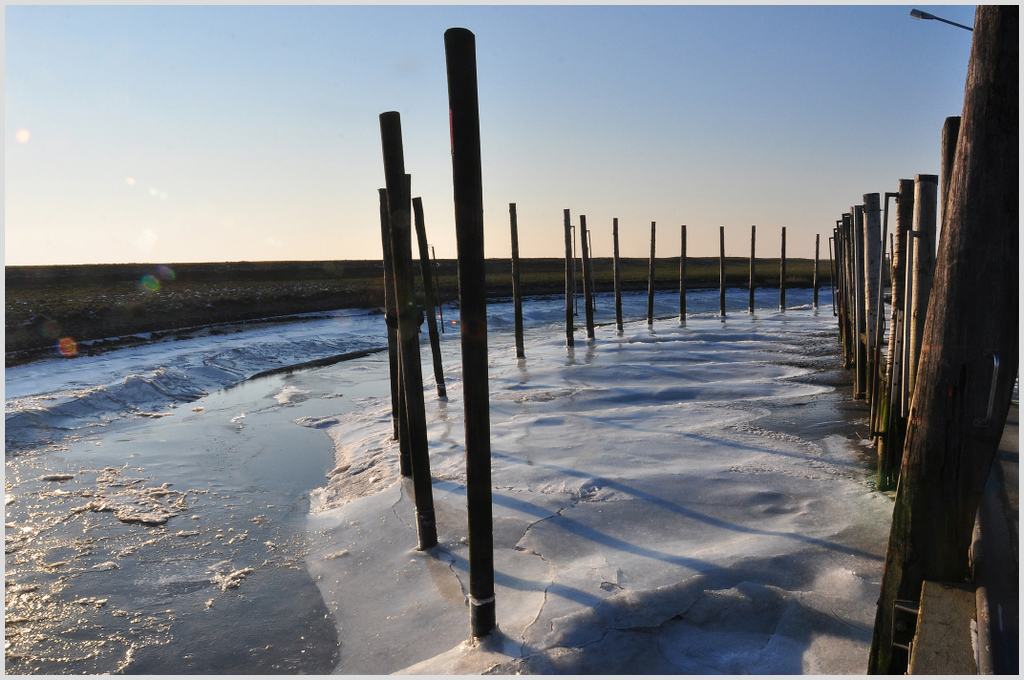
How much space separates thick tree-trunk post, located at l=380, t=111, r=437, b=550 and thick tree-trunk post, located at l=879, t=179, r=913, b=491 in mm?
3837

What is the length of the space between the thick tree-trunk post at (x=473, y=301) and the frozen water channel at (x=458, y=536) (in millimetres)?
381

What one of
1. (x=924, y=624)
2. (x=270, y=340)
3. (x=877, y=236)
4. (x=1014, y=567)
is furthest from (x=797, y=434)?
(x=270, y=340)

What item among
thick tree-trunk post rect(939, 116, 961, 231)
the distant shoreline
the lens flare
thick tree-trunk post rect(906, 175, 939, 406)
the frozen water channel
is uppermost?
thick tree-trunk post rect(939, 116, 961, 231)

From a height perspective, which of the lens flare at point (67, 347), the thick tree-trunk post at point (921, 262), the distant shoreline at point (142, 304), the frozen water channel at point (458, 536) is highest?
the thick tree-trunk post at point (921, 262)

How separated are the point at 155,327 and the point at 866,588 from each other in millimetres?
25596

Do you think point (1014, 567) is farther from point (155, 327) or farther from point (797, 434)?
point (155, 327)

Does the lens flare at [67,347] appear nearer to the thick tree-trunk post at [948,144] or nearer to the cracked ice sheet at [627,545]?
the cracked ice sheet at [627,545]

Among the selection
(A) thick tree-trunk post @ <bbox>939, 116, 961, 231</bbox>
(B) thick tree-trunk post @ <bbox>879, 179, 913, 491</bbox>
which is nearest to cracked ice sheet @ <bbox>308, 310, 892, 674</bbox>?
(B) thick tree-trunk post @ <bbox>879, 179, 913, 491</bbox>

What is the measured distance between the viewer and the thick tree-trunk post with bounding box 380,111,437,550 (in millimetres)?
4848

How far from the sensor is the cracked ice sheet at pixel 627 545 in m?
3.42

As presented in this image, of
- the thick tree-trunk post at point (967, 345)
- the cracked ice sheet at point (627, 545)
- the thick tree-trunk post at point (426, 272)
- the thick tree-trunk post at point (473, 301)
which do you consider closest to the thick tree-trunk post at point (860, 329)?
the cracked ice sheet at point (627, 545)

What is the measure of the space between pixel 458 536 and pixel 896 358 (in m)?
4.22

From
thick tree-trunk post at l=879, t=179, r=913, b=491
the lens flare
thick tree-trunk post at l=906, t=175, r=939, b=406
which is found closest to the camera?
thick tree-trunk post at l=906, t=175, r=939, b=406

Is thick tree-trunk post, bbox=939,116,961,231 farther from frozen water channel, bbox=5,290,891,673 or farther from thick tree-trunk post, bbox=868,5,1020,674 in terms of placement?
frozen water channel, bbox=5,290,891,673
